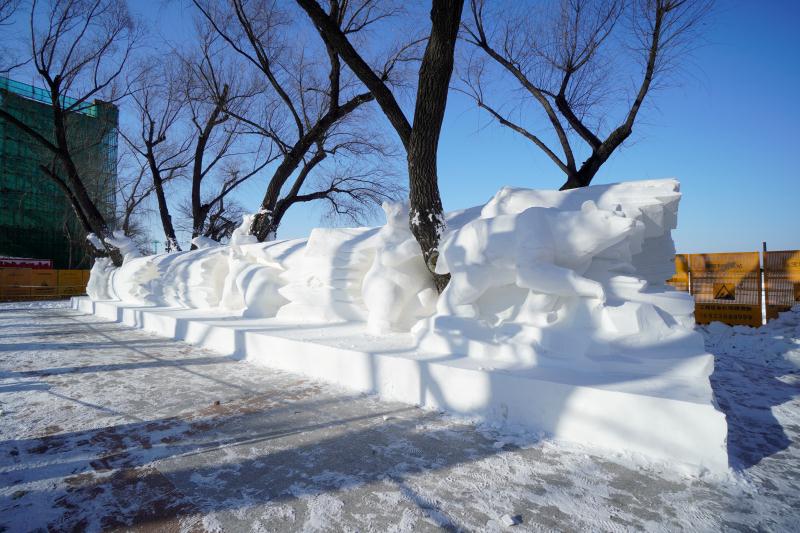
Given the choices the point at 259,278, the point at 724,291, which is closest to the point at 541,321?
the point at 259,278

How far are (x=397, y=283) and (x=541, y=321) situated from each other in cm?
154

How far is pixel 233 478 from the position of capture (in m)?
1.92

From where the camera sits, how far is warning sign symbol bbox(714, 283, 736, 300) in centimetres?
845

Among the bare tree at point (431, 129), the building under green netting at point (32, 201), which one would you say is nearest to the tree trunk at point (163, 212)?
the building under green netting at point (32, 201)

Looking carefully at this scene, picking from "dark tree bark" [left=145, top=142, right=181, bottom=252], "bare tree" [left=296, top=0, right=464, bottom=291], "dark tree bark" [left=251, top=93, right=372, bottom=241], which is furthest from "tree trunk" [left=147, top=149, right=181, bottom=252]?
"bare tree" [left=296, top=0, right=464, bottom=291]

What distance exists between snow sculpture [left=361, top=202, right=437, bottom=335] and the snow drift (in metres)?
0.01

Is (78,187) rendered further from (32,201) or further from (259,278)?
(32,201)

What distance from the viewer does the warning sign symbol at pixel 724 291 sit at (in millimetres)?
8445

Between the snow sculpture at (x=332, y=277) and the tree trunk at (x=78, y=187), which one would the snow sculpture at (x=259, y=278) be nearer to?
the snow sculpture at (x=332, y=277)

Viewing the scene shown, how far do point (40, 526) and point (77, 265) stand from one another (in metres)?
30.5

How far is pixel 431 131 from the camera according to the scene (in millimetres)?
4281

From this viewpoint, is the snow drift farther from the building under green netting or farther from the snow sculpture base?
the building under green netting

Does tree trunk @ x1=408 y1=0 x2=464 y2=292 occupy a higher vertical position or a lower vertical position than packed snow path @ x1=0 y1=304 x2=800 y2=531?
higher

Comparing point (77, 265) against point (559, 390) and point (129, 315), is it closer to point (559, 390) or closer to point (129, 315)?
point (129, 315)
